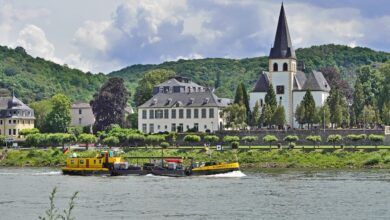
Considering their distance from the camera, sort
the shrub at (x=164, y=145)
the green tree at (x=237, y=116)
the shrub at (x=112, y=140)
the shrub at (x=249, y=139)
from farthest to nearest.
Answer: the green tree at (x=237, y=116) < the shrub at (x=112, y=140) < the shrub at (x=164, y=145) < the shrub at (x=249, y=139)

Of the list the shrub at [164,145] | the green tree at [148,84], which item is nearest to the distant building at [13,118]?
the green tree at [148,84]

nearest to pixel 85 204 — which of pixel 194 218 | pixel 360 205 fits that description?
pixel 194 218

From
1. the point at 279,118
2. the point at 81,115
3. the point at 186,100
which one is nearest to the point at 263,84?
the point at 186,100

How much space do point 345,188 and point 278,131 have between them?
53229mm

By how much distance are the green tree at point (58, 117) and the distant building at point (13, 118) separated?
5.68 meters

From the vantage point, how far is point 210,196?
222ft

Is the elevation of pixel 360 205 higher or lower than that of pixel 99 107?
lower

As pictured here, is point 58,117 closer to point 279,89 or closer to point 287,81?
point 279,89

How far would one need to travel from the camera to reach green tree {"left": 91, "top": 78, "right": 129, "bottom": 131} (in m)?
151

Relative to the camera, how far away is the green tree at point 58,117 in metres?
154

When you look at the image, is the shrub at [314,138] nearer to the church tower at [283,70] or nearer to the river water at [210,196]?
the church tower at [283,70]

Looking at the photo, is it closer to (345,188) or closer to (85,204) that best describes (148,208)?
(85,204)

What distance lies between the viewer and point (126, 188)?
75.9m

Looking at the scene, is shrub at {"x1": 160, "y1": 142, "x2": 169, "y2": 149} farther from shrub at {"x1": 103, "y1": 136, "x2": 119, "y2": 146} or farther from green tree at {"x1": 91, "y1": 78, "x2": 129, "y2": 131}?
green tree at {"x1": 91, "y1": 78, "x2": 129, "y2": 131}
